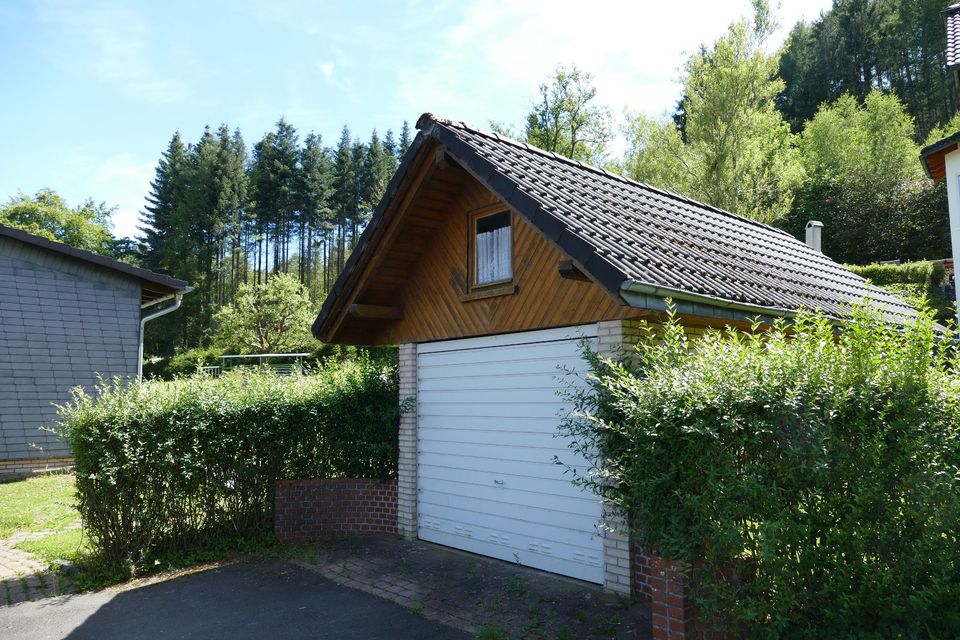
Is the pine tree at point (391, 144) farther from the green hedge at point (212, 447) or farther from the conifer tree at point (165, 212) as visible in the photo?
the green hedge at point (212, 447)

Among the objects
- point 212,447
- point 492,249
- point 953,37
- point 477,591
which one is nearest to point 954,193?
point 953,37

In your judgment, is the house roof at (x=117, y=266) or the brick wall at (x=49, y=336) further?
the house roof at (x=117, y=266)

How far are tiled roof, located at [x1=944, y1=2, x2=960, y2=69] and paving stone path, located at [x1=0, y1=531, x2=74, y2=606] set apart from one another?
18.4 m

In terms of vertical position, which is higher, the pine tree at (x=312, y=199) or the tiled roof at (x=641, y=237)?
the pine tree at (x=312, y=199)

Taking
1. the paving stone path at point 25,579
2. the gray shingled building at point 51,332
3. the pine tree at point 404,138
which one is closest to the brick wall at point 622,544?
the paving stone path at point 25,579

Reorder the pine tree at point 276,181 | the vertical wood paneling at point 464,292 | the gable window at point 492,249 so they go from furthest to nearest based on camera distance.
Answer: the pine tree at point 276,181 < the gable window at point 492,249 < the vertical wood paneling at point 464,292

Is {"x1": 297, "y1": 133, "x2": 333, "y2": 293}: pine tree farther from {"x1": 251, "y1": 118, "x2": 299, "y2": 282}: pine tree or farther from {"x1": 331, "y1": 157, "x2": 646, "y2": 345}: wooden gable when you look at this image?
{"x1": 331, "y1": 157, "x2": 646, "y2": 345}: wooden gable

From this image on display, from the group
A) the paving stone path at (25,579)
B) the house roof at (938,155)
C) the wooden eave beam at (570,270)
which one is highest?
the house roof at (938,155)

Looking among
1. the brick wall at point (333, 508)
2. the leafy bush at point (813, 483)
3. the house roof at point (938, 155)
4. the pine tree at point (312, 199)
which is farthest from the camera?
the pine tree at point (312, 199)

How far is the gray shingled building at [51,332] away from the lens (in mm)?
14883

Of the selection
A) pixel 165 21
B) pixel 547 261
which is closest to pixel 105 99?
pixel 165 21

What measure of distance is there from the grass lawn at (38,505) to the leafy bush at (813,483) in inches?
327

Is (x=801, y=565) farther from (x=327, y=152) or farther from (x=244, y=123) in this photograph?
(x=244, y=123)

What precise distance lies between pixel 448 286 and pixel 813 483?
5686 millimetres
